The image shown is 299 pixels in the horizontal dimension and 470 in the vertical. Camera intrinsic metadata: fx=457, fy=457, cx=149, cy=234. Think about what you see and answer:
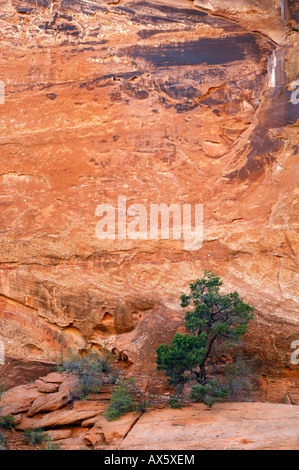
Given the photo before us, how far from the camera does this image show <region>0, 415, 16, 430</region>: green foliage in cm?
975

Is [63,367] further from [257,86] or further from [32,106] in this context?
[257,86]

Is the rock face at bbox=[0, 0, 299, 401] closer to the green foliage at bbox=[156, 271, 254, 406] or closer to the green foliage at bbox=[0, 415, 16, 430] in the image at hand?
the green foliage at bbox=[156, 271, 254, 406]

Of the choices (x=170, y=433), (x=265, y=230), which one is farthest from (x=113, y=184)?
(x=170, y=433)

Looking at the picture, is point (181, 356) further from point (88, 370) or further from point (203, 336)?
point (88, 370)

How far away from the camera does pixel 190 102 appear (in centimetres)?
1193

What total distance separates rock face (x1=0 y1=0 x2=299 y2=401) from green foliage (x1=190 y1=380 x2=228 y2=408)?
5.35ft

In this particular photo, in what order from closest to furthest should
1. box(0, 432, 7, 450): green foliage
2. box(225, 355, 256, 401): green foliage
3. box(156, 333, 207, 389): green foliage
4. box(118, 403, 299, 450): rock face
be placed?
box(118, 403, 299, 450): rock face
box(0, 432, 7, 450): green foliage
box(156, 333, 207, 389): green foliage
box(225, 355, 256, 401): green foliage

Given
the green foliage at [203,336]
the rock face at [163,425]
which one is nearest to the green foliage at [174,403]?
the rock face at [163,425]

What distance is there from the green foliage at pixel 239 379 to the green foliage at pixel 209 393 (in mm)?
281

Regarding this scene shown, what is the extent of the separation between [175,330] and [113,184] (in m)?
4.08

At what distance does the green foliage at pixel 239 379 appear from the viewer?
997cm

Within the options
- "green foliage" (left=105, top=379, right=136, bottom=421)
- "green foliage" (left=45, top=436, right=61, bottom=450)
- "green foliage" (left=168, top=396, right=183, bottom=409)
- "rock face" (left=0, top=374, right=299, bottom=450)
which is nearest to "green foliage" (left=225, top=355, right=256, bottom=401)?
"rock face" (left=0, top=374, right=299, bottom=450)

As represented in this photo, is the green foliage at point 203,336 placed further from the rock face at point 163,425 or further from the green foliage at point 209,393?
the rock face at point 163,425

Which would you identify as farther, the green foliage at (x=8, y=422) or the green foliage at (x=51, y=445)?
the green foliage at (x=8, y=422)
